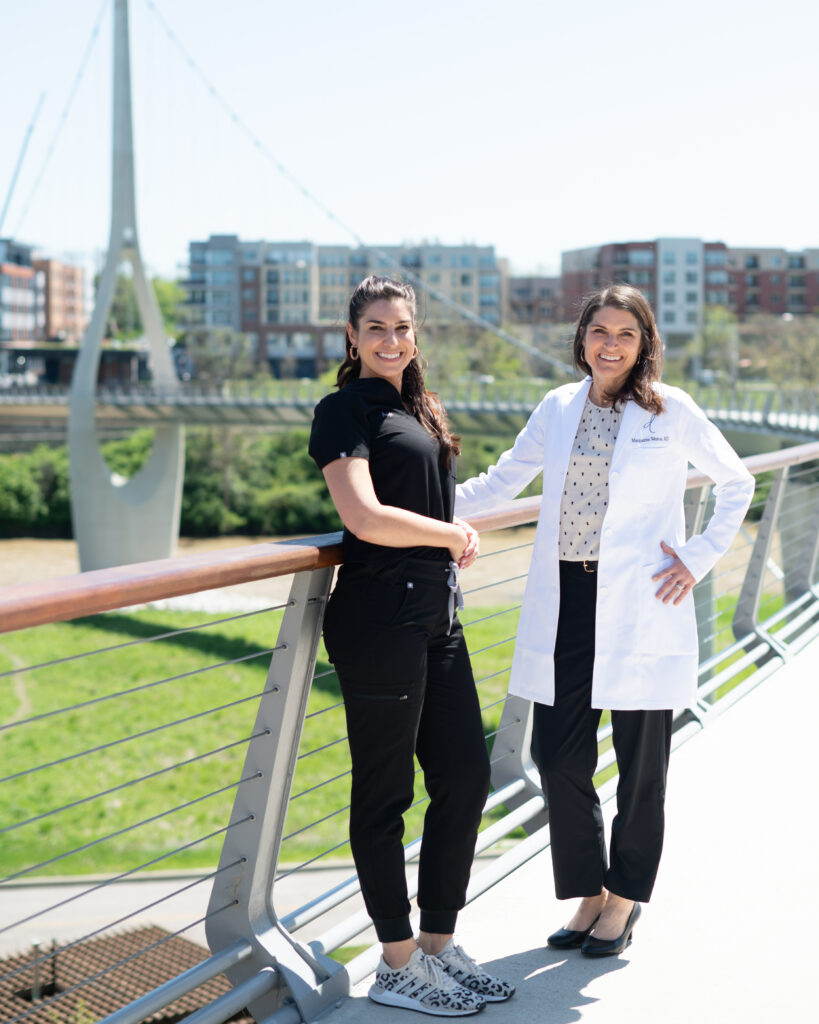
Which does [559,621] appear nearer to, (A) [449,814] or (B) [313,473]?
(A) [449,814]

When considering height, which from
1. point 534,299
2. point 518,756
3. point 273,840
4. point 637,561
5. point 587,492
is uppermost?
point 534,299

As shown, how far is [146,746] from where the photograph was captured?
690 inches

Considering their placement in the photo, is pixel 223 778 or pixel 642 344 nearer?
pixel 642 344

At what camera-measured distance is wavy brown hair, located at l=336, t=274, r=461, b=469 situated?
185cm

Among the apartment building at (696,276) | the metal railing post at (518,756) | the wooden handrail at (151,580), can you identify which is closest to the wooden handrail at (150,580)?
the wooden handrail at (151,580)

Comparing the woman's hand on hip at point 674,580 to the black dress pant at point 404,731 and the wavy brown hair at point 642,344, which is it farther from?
the black dress pant at point 404,731

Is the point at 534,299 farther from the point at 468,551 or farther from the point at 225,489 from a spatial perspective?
the point at 468,551

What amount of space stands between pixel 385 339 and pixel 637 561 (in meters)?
0.58

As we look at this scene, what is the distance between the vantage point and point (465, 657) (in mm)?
1842

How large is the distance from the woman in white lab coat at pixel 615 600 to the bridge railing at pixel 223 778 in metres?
0.17

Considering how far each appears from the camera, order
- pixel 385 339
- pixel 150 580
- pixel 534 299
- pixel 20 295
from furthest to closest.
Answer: pixel 20 295 → pixel 534 299 → pixel 385 339 → pixel 150 580

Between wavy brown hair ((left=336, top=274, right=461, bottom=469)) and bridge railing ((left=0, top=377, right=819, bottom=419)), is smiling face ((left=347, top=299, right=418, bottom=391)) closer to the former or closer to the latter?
wavy brown hair ((left=336, top=274, right=461, bottom=469))

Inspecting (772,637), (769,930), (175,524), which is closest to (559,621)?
(769,930)

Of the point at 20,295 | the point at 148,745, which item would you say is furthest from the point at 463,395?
the point at 20,295
